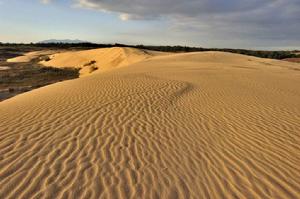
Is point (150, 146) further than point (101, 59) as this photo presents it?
No

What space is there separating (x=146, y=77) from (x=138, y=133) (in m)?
8.95

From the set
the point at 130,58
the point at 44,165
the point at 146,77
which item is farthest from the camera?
the point at 130,58

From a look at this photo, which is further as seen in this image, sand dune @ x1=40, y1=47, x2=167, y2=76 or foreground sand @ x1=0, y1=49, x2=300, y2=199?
sand dune @ x1=40, y1=47, x2=167, y2=76

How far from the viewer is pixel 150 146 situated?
21.7ft

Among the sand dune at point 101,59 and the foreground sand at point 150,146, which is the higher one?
the foreground sand at point 150,146

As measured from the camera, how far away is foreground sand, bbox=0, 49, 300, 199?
16.4 ft

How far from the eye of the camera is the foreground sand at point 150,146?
4.98 metres

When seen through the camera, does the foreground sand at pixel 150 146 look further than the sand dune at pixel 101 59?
No

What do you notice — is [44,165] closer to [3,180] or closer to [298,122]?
[3,180]

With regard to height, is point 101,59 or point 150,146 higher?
point 150,146

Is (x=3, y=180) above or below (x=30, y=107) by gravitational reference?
above

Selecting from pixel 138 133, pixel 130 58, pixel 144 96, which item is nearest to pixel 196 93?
pixel 144 96

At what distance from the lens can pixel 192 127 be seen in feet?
26.3

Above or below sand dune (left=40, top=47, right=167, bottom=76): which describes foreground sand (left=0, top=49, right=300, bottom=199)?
above
